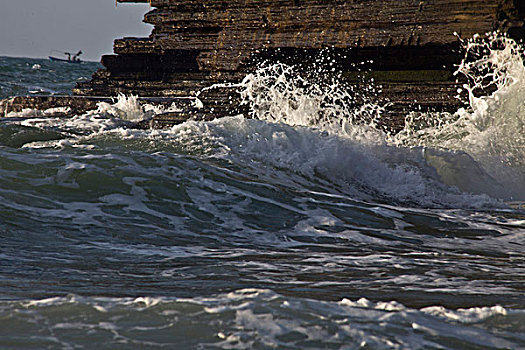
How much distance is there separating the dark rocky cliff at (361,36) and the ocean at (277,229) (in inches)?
11.6

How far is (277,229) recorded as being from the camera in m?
4.82

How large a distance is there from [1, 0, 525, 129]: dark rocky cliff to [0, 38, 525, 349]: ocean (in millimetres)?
295

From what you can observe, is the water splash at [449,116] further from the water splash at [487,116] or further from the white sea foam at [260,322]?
the white sea foam at [260,322]

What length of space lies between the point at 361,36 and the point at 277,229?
17.7ft

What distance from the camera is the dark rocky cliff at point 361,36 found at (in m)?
9.04

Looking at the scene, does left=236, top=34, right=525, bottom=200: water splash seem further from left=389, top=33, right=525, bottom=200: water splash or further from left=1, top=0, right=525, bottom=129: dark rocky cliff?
left=1, top=0, right=525, bottom=129: dark rocky cliff

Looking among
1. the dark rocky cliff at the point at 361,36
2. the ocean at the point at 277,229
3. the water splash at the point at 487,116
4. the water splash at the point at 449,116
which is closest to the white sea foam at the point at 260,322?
the ocean at the point at 277,229

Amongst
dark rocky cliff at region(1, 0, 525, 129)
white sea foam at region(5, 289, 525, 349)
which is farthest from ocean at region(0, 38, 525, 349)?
dark rocky cliff at region(1, 0, 525, 129)

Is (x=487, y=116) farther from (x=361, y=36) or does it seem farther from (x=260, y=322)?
(x=260, y=322)

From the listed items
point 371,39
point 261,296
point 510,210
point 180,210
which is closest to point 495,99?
point 371,39

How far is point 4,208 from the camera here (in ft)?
15.5

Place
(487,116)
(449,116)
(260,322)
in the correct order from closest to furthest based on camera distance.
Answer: (260,322)
(487,116)
(449,116)

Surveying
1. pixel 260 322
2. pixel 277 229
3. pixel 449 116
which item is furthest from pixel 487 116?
pixel 260 322

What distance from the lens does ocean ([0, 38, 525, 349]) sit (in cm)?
230
